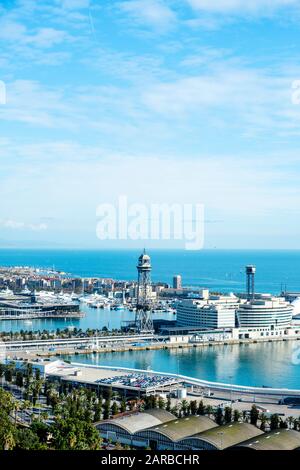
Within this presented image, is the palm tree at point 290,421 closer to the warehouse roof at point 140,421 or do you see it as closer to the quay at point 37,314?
the warehouse roof at point 140,421

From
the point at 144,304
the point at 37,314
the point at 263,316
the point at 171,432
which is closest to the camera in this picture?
the point at 171,432

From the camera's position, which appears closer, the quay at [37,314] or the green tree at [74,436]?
the green tree at [74,436]

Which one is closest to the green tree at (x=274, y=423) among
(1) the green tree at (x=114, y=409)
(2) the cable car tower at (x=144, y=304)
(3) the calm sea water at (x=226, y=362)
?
(1) the green tree at (x=114, y=409)

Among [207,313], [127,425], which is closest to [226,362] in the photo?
[207,313]

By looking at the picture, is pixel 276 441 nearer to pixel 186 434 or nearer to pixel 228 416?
pixel 186 434

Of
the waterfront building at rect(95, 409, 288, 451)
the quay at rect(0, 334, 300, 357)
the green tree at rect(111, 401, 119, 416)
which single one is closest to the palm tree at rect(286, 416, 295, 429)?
the waterfront building at rect(95, 409, 288, 451)
